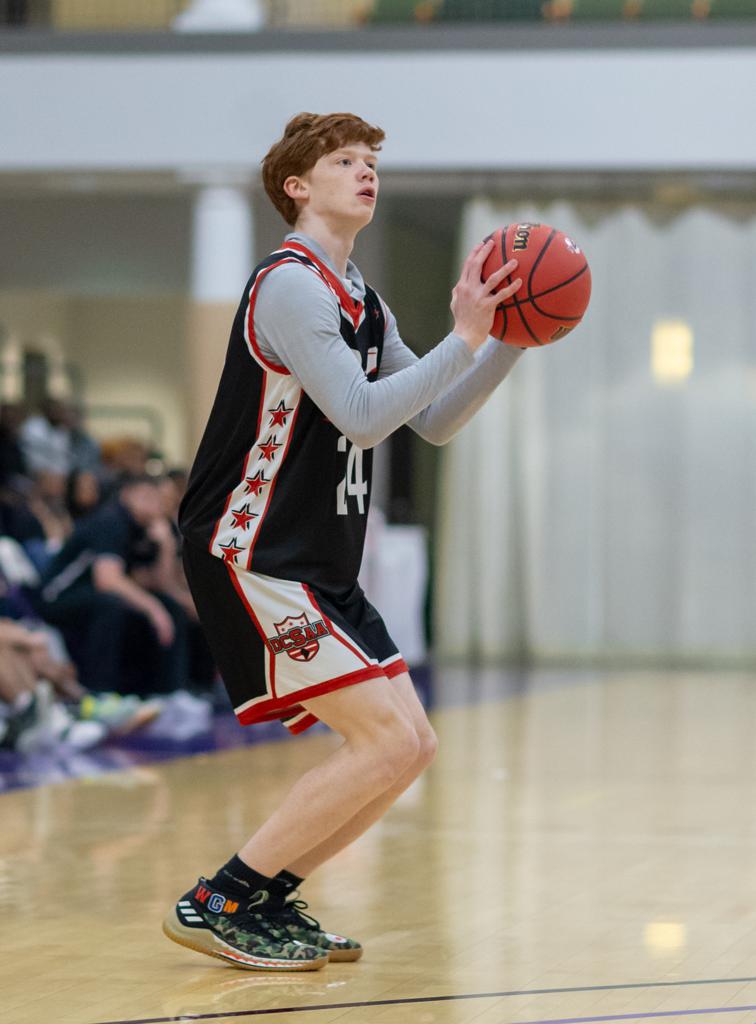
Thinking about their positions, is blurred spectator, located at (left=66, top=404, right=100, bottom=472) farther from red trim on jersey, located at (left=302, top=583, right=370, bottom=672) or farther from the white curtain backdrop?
red trim on jersey, located at (left=302, top=583, right=370, bottom=672)

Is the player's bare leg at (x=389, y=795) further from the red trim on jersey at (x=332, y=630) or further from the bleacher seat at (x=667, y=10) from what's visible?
the bleacher seat at (x=667, y=10)

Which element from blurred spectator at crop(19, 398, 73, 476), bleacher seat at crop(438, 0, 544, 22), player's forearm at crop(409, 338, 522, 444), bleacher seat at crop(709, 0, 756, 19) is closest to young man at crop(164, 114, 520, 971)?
player's forearm at crop(409, 338, 522, 444)

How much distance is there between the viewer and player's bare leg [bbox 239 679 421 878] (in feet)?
10.9

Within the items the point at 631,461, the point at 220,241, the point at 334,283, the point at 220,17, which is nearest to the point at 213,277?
the point at 220,241

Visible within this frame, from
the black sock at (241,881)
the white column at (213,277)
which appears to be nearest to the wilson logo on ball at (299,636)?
the black sock at (241,881)

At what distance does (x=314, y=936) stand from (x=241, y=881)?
21 centimetres

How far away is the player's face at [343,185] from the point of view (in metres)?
3.44

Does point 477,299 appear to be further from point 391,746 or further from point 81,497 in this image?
point 81,497

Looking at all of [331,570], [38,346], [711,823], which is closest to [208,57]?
[38,346]

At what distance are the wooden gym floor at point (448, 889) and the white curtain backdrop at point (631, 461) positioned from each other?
5536 mm

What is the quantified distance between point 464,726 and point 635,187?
6141 mm

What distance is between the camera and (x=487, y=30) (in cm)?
1260

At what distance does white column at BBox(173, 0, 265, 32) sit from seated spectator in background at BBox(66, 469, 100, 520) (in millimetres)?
4471

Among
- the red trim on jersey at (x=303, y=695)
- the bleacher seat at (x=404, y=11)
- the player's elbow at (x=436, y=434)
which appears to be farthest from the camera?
the bleacher seat at (x=404, y=11)
